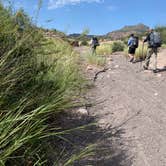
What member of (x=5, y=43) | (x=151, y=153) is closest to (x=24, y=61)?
(x=5, y=43)

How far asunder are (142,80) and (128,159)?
884 centimetres

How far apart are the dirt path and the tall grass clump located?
4.19 feet

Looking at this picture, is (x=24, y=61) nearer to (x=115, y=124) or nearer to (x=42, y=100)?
(x=42, y=100)

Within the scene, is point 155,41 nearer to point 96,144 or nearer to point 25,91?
point 96,144

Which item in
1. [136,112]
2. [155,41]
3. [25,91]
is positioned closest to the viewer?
[25,91]

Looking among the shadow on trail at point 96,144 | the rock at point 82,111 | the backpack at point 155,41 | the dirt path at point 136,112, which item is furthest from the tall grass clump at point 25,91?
the backpack at point 155,41

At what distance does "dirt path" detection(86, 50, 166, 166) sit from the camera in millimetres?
5996

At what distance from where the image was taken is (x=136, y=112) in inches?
334

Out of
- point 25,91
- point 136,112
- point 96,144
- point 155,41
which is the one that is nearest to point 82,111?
point 136,112


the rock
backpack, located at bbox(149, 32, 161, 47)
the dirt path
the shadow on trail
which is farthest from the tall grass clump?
backpack, located at bbox(149, 32, 161, 47)

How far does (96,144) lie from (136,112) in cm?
391

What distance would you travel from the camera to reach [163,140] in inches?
259

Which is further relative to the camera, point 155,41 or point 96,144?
point 155,41

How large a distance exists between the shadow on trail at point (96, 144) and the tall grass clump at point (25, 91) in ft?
1.03
